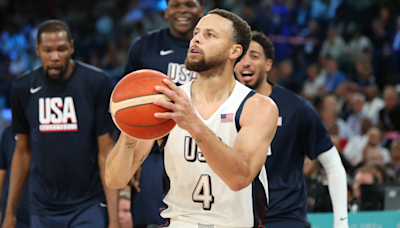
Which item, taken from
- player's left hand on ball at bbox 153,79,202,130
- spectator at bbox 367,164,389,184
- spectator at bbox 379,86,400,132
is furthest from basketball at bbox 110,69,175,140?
spectator at bbox 379,86,400,132

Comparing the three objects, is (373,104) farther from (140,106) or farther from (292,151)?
(140,106)

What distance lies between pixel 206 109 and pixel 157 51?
1573 millimetres

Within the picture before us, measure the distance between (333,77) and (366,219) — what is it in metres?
6.09

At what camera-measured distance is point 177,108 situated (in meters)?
2.25

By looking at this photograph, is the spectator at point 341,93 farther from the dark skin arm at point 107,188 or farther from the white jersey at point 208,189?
the white jersey at point 208,189

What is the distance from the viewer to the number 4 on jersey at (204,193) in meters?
2.88

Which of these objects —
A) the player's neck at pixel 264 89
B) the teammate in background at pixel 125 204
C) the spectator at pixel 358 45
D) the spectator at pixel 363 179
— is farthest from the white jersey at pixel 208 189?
the spectator at pixel 358 45

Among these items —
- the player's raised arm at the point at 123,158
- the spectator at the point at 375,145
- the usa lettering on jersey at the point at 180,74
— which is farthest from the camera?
the spectator at the point at 375,145

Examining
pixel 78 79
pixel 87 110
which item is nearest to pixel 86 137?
pixel 87 110

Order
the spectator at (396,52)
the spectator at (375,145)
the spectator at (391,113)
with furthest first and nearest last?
the spectator at (396,52) < the spectator at (391,113) < the spectator at (375,145)

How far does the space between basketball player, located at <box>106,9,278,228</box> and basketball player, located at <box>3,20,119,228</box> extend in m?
1.26

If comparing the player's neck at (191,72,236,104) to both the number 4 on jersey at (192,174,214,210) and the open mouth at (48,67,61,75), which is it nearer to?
the number 4 on jersey at (192,174,214,210)

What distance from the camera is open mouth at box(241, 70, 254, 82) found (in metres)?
4.28

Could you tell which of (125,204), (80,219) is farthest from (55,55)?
(125,204)
